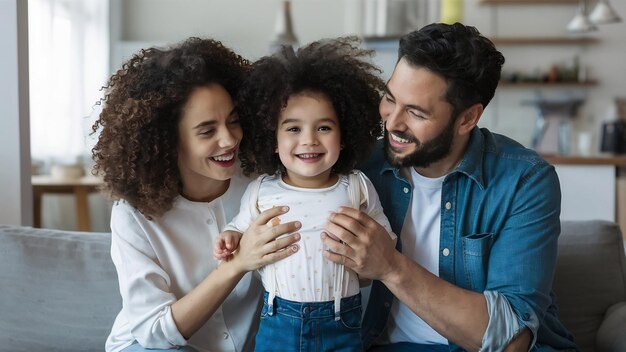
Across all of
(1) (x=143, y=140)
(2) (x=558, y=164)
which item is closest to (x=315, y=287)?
(1) (x=143, y=140)

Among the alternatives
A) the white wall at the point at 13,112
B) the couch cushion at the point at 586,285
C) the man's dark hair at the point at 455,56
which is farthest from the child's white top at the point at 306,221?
the white wall at the point at 13,112

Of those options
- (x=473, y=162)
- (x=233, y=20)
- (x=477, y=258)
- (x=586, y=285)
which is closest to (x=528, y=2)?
(x=233, y=20)

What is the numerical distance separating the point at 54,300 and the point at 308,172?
99 centimetres

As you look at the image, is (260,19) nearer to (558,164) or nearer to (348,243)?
(558,164)

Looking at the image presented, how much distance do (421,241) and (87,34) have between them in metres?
4.88

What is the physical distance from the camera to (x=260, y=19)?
22.7 ft

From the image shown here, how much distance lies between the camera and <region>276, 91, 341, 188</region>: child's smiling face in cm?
177

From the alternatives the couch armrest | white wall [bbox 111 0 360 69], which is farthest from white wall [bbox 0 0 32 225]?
white wall [bbox 111 0 360 69]

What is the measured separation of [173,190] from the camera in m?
1.89

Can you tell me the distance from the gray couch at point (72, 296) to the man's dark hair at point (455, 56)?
0.72 metres

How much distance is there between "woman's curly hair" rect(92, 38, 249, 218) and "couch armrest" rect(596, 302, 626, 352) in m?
1.30

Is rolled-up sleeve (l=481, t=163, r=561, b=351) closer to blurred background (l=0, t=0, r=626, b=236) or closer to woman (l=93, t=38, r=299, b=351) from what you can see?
woman (l=93, t=38, r=299, b=351)

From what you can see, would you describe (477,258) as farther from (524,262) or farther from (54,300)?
(54,300)

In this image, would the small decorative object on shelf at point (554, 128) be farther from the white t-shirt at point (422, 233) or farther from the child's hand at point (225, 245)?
the child's hand at point (225, 245)
